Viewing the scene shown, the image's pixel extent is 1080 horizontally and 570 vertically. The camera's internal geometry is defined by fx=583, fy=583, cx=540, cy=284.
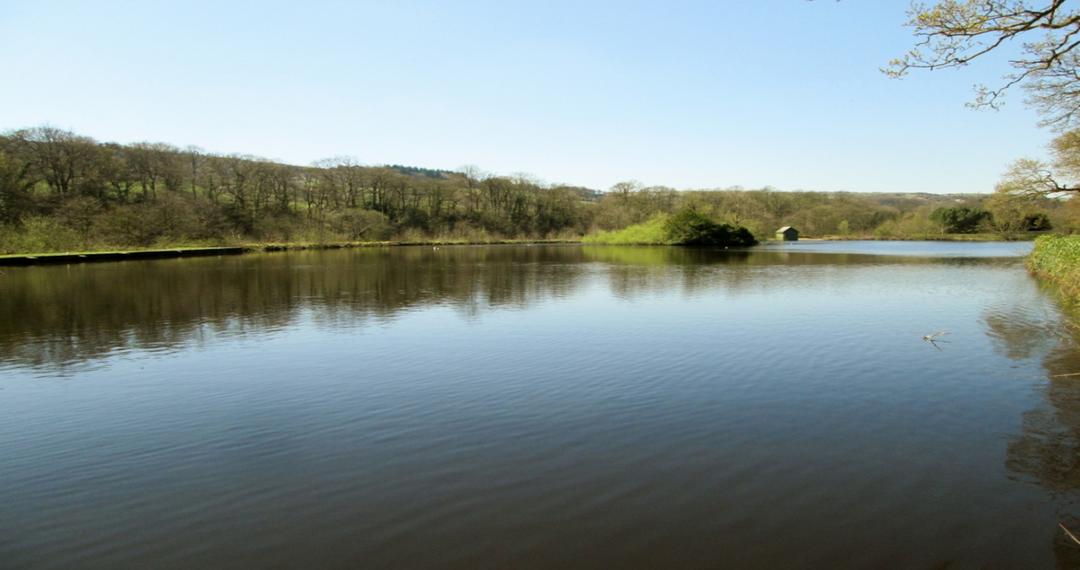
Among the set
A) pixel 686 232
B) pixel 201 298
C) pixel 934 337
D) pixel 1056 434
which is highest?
pixel 686 232

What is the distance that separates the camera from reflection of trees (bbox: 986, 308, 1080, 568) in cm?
455

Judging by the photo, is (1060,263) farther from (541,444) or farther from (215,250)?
(215,250)

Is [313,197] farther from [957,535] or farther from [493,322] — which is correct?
[957,535]

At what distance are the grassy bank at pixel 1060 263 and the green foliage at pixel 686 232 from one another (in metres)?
31.0

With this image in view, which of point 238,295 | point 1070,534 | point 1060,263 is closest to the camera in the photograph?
point 1070,534

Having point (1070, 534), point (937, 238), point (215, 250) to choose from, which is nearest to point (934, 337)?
point (1070, 534)

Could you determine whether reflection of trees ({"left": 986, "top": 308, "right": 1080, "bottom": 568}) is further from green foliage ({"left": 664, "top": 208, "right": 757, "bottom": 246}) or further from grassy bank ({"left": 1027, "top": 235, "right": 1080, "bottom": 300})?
green foliage ({"left": 664, "top": 208, "right": 757, "bottom": 246})

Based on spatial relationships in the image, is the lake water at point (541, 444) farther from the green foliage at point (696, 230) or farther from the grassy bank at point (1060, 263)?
the green foliage at point (696, 230)

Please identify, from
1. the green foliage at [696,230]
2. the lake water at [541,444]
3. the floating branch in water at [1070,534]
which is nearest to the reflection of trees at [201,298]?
the lake water at [541,444]

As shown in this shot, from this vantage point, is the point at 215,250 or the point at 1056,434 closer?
the point at 1056,434

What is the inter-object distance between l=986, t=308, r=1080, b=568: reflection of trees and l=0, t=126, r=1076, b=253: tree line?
12.2 m

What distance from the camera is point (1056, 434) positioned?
6145mm

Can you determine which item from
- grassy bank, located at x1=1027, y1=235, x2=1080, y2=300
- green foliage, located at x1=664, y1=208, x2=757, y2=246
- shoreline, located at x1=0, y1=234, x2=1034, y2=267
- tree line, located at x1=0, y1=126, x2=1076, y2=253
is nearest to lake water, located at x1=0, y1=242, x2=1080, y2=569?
grassy bank, located at x1=1027, y1=235, x2=1080, y2=300

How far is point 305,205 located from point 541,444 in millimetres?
79043
